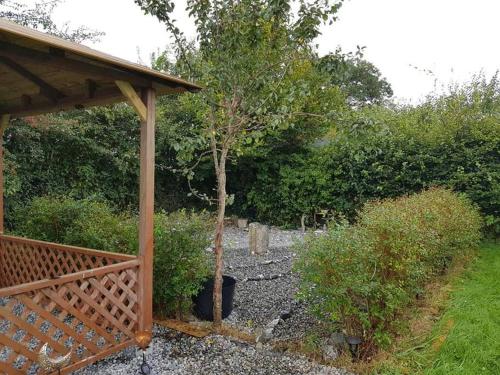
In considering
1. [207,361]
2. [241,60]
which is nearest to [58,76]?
[241,60]

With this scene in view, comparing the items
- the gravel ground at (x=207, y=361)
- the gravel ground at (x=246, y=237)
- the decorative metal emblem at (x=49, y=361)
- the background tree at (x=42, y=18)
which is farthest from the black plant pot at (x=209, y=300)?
the background tree at (x=42, y=18)

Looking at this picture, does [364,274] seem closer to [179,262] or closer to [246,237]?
[179,262]

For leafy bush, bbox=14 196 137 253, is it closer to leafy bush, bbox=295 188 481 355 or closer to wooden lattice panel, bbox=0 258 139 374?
wooden lattice panel, bbox=0 258 139 374

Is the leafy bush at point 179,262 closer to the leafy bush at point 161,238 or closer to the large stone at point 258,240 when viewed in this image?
the leafy bush at point 161,238

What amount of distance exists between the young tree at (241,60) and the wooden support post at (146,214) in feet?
1.54

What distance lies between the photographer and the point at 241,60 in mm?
3695

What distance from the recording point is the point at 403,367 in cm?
287

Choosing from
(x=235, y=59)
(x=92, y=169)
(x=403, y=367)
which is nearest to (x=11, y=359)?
(x=403, y=367)

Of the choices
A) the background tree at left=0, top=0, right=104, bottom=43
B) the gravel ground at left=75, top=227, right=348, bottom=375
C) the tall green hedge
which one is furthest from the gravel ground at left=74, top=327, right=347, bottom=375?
the background tree at left=0, top=0, right=104, bottom=43

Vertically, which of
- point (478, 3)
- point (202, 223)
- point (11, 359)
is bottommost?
point (11, 359)

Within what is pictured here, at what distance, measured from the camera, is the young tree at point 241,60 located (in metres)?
3.65

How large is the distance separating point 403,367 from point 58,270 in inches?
132

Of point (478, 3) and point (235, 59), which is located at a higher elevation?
point (478, 3)

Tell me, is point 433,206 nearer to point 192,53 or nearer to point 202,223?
point 202,223
